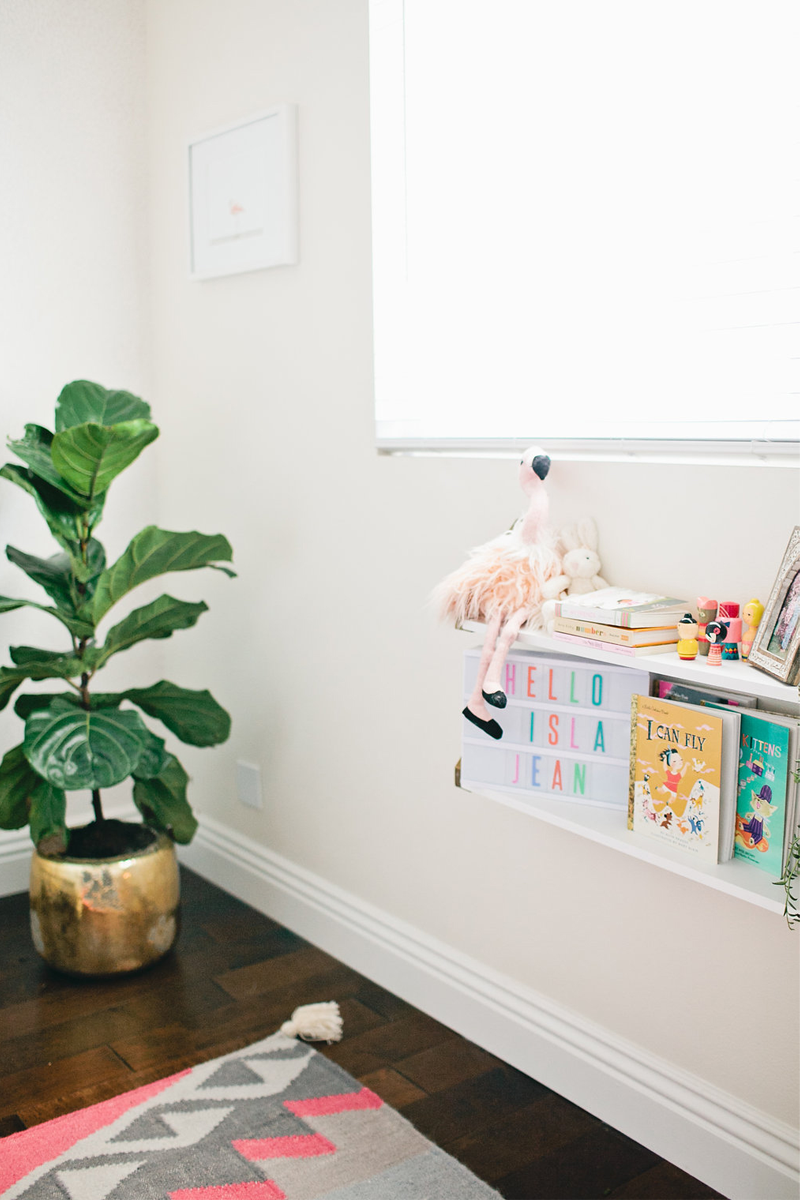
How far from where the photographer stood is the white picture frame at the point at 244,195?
2.23m

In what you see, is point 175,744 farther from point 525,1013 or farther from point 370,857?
point 525,1013

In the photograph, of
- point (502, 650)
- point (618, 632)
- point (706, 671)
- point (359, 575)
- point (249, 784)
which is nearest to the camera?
point (706, 671)

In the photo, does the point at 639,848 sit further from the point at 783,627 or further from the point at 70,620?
the point at 70,620

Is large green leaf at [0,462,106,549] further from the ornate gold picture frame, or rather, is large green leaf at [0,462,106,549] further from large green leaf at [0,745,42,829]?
the ornate gold picture frame

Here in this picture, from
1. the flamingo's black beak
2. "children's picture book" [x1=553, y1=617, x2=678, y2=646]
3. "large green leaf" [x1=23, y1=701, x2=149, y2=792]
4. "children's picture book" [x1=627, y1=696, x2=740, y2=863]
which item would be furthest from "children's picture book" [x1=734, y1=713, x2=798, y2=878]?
"large green leaf" [x1=23, y1=701, x2=149, y2=792]

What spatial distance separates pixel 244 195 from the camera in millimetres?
2361

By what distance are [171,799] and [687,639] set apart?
1.35m

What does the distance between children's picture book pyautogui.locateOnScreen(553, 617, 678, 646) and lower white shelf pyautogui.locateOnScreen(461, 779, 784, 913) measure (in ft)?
0.92

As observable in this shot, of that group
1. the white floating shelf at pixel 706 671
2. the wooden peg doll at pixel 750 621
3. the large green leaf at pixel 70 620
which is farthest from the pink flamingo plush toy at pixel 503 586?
the large green leaf at pixel 70 620

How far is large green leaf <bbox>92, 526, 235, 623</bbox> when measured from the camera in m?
2.15

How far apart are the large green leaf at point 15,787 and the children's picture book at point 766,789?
4.75 ft

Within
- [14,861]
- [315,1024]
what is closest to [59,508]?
[14,861]

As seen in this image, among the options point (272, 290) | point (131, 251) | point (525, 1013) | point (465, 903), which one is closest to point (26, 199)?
point (131, 251)

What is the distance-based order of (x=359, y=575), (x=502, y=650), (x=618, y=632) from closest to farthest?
(x=618, y=632) < (x=502, y=650) < (x=359, y=575)
